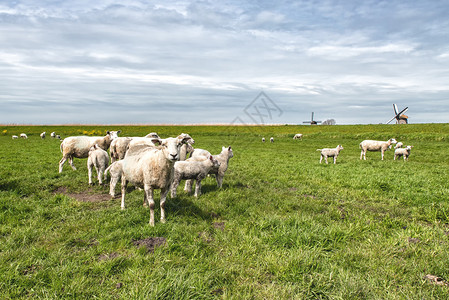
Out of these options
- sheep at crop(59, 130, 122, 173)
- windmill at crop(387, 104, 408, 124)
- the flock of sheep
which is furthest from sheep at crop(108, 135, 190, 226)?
windmill at crop(387, 104, 408, 124)

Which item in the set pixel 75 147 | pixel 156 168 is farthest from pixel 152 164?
pixel 75 147

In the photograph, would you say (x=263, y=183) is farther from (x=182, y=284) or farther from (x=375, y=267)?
(x=182, y=284)

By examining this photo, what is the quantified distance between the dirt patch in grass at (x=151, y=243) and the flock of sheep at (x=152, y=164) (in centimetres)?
72

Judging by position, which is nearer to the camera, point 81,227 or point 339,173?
point 81,227

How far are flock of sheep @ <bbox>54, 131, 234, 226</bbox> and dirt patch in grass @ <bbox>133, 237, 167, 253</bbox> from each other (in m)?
0.72

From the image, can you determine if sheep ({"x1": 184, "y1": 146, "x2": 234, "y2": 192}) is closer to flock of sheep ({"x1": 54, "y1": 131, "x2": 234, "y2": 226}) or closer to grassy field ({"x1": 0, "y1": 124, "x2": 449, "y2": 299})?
flock of sheep ({"x1": 54, "y1": 131, "x2": 234, "y2": 226})

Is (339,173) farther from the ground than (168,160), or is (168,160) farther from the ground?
(168,160)

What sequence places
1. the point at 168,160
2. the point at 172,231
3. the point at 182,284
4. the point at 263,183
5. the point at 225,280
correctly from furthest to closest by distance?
the point at 263,183 → the point at 168,160 → the point at 172,231 → the point at 225,280 → the point at 182,284

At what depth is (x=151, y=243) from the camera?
16.9ft

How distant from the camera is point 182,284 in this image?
378cm

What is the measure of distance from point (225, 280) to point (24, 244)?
12.8ft

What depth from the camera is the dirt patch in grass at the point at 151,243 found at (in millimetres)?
4993

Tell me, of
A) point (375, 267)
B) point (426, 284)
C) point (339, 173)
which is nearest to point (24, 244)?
point (375, 267)

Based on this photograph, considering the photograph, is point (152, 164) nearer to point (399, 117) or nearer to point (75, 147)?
point (75, 147)
